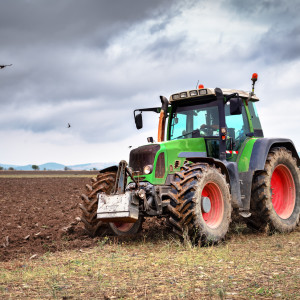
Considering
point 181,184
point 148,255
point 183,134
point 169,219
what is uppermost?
point 183,134

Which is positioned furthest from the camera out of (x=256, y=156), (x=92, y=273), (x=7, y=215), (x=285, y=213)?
(x=7, y=215)

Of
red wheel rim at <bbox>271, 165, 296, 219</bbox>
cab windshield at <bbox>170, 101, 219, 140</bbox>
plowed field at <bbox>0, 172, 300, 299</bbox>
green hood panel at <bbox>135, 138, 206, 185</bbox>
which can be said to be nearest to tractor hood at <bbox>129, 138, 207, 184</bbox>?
green hood panel at <bbox>135, 138, 206, 185</bbox>

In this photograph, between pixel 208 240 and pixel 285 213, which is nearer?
pixel 208 240

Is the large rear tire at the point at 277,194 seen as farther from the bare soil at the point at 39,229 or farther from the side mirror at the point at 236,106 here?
the bare soil at the point at 39,229

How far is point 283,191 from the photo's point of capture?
9914mm

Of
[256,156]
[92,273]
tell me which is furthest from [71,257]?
[256,156]

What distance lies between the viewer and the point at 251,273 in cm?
540

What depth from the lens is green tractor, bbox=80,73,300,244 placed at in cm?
718

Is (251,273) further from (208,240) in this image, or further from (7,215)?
(7,215)

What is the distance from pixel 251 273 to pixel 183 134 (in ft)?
13.3

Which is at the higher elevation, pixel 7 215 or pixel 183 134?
pixel 183 134

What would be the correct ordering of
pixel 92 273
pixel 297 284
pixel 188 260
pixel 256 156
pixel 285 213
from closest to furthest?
1. pixel 297 284
2. pixel 92 273
3. pixel 188 260
4. pixel 256 156
5. pixel 285 213

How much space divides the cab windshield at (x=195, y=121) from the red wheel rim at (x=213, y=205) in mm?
1294

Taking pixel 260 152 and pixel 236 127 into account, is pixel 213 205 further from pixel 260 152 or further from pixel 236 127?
pixel 236 127
